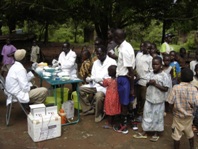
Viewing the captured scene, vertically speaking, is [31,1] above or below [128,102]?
above

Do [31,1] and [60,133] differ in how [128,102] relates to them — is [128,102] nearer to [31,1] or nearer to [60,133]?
[60,133]

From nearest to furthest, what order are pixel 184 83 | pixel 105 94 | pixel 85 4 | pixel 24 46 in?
pixel 184 83 → pixel 105 94 → pixel 85 4 → pixel 24 46

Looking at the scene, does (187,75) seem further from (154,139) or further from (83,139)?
(83,139)

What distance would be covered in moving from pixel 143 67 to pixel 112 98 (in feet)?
3.12

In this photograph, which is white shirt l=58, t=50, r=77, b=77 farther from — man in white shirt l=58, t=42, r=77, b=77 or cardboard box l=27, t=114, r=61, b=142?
cardboard box l=27, t=114, r=61, b=142

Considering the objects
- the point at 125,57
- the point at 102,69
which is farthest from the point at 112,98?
the point at 125,57

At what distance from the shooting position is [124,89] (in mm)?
4531

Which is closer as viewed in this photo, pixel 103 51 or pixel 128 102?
pixel 128 102

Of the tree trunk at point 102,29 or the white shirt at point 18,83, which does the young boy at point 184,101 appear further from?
the tree trunk at point 102,29

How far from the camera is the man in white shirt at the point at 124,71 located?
4.31 metres

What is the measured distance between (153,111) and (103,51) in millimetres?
1643

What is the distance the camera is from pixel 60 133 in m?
4.51

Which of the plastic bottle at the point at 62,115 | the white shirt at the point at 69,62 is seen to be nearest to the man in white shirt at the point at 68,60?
the white shirt at the point at 69,62

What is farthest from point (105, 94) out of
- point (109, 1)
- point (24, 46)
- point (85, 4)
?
point (24, 46)
